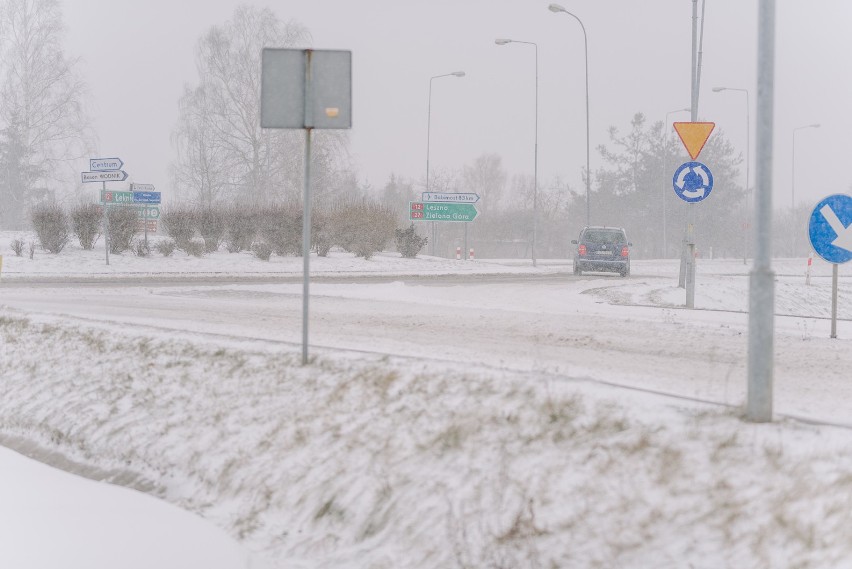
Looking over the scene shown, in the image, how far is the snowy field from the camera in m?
4.64

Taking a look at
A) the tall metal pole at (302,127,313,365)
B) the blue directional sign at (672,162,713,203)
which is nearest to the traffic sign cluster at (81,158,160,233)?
the blue directional sign at (672,162,713,203)

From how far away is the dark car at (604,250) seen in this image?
2986 cm

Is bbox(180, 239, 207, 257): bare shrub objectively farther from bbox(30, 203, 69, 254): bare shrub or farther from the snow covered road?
the snow covered road

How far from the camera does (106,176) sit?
25203 millimetres

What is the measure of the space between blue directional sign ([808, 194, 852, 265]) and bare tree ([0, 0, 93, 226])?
145 feet

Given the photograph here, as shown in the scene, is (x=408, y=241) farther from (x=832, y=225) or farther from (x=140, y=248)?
(x=832, y=225)

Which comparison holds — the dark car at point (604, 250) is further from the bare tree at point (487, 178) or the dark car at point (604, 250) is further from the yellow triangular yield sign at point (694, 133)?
the bare tree at point (487, 178)

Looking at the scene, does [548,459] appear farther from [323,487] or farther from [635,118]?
[635,118]

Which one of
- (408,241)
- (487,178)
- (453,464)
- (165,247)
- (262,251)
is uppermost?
(487,178)

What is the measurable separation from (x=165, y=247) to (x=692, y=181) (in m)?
20.7

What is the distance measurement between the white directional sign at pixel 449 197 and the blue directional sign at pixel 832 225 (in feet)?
89.0

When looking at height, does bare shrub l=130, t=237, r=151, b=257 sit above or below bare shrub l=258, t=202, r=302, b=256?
below

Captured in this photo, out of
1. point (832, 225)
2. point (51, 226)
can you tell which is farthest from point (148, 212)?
point (832, 225)

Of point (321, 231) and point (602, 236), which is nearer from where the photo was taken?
point (602, 236)
